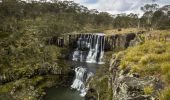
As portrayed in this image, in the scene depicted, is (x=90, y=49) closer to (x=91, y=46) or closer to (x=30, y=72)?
(x=91, y=46)

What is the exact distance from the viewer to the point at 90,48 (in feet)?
270

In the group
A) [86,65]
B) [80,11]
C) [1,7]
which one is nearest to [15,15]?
[1,7]

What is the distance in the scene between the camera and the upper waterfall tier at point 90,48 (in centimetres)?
7906

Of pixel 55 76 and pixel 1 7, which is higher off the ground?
pixel 1 7

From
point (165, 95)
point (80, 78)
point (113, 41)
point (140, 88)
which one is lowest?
point (80, 78)

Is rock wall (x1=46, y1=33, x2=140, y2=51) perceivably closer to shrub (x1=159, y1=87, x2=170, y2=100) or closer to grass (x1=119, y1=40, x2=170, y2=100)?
grass (x1=119, y1=40, x2=170, y2=100)

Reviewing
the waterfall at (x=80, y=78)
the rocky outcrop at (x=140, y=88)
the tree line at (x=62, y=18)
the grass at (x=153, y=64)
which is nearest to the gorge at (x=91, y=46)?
the waterfall at (x=80, y=78)

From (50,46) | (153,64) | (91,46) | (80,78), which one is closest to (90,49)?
(91,46)

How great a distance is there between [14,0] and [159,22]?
2200 inches

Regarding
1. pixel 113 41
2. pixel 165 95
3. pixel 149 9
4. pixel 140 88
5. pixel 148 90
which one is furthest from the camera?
pixel 149 9

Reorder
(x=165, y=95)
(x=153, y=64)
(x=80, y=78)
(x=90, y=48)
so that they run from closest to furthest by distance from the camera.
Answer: (x=165, y=95)
(x=153, y=64)
(x=80, y=78)
(x=90, y=48)

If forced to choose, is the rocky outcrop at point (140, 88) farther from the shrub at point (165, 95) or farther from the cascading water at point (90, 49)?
the cascading water at point (90, 49)

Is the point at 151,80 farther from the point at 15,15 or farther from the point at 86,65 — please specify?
the point at 15,15

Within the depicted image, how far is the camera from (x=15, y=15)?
108m
